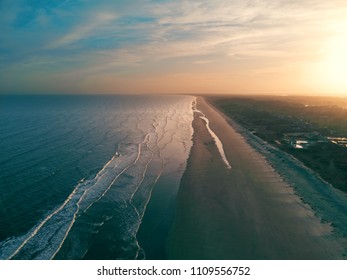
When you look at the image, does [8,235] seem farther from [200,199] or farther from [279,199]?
[279,199]

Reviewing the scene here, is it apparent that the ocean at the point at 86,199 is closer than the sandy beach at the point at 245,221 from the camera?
No

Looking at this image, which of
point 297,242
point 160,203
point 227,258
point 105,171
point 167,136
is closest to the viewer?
point 227,258

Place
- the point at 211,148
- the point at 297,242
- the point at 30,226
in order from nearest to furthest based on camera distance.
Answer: the point at 297,242, the point at 30,226, the point at 211,148

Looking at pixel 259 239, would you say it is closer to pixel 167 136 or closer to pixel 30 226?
pixel 30 226

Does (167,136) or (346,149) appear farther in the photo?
(167,136)

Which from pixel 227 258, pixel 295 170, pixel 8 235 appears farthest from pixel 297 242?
pixel 8 235

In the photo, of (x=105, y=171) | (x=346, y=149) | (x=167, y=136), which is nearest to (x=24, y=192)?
(x=105, y=171)

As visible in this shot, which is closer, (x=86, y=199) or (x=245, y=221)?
(x=245, y=221)

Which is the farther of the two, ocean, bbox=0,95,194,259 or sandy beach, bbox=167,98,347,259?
ocean, bbox=0,95,194,259
